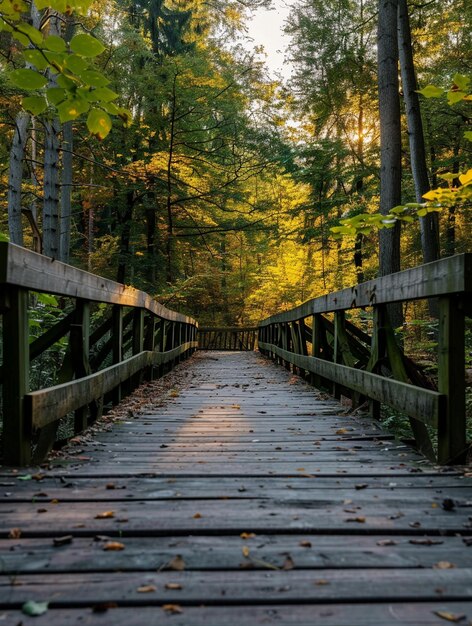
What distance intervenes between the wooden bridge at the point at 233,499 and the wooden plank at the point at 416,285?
0.02 metres

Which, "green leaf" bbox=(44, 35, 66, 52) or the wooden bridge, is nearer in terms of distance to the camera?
the wooden bridge

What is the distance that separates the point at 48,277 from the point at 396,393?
8.34 ft

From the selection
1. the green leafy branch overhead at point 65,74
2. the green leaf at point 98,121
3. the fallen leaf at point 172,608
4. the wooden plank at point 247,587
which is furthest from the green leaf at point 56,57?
the fallen leaf at point 172,608

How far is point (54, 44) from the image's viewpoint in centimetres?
228

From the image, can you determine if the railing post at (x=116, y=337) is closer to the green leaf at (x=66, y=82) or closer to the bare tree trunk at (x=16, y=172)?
the green leaf at (x=66, y=82)

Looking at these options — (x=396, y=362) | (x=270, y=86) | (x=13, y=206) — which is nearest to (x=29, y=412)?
(x=396, y=362)

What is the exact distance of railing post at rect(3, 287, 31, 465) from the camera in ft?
9.05

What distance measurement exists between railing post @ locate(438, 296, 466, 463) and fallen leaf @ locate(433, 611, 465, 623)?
162cm

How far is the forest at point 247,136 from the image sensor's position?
10383 mm

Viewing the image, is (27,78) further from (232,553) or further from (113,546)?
(232,553)

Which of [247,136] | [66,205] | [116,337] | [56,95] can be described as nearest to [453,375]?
[56,95]

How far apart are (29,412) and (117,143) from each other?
1562cm

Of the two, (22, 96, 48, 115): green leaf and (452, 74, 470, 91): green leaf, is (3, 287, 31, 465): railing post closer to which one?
(22, 96, 48, 115): green leaf

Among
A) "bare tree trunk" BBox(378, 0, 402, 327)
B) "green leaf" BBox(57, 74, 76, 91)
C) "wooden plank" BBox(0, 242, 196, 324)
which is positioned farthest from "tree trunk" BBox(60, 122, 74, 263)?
"green leaf" BBox(57, 74, 76, 91)
